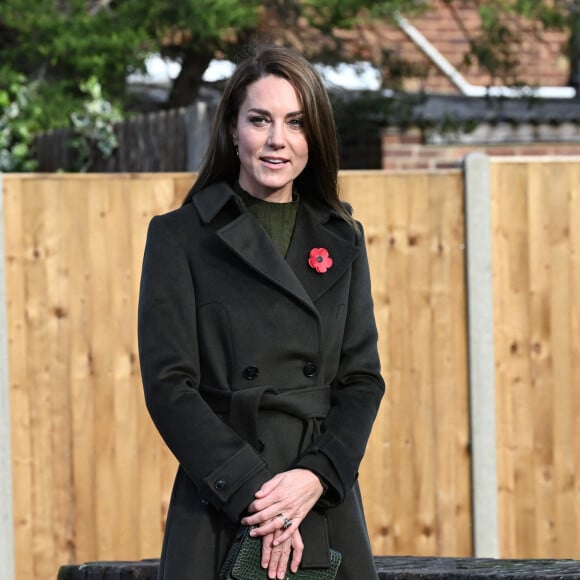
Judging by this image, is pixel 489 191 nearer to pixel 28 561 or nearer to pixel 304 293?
pixel 28 561

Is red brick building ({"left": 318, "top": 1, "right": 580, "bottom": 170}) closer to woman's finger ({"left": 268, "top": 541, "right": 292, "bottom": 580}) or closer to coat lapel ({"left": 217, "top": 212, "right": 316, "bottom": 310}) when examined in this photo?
coat lapel ({"left": 217, "top": 212, "right": 316, "bottom": 310})

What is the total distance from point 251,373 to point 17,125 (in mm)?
6657

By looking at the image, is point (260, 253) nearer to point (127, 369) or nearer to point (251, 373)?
point (251, 373)

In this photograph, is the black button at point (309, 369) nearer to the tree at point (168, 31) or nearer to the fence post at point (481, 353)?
the fence post at point (481, 353)

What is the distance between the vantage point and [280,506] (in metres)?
2.68

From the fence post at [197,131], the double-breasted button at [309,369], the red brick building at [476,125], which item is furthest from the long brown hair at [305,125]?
the red brick building at [476,125]

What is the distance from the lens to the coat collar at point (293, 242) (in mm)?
2842

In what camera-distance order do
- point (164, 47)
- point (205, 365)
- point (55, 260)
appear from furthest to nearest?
point (164, 47) → point (55, 260) → point (205, 365)

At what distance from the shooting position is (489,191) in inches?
237

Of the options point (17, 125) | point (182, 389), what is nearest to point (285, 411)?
point (182, 389)

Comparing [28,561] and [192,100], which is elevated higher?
[192,100]

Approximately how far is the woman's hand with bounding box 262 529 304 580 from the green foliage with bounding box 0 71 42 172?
257 inches

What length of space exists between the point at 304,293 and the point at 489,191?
331cm

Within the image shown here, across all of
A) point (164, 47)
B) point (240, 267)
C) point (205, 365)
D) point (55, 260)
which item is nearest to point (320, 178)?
point (240, 267)
